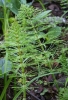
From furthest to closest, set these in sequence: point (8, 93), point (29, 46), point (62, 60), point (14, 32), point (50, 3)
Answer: point (50, 3)
point (8, 93)
point (62, 60)
point (29, 46)
point (14, 32)

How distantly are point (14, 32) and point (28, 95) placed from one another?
0.72 meters

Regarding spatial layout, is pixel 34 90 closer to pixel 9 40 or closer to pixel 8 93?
pixel 8 93

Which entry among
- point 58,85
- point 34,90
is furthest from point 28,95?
point 58,85

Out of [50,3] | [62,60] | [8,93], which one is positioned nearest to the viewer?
[62,60]

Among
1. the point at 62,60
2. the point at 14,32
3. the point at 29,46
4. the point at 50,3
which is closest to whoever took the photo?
the point at 14,32

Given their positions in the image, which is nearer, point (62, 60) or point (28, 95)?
point (62, 60)

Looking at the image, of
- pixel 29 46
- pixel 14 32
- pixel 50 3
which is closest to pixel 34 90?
pixel 29 46

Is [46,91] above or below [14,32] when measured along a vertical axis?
below

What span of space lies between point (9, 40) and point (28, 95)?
2.09ft

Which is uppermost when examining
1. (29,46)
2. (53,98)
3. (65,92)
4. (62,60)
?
(29,46)

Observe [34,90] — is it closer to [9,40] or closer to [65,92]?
[65,92]

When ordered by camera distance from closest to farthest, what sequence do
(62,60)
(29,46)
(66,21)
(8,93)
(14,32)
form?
1. (14,32)
2. (29,46)
3. (62,60)
4. (8,93)
5. (66,21)

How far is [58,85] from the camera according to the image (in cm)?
200

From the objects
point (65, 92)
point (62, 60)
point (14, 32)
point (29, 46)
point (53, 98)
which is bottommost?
point (53, 98)
